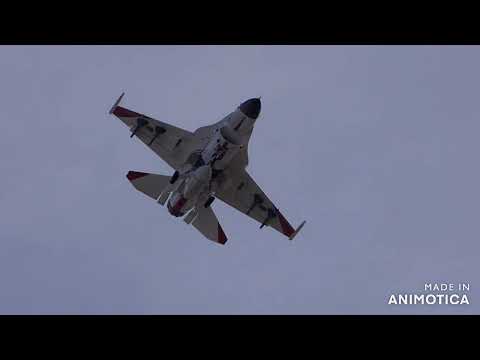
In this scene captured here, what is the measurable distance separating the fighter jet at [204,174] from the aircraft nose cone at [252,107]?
365mm

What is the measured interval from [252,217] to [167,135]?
959 cm

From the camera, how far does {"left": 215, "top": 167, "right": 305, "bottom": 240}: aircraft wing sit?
191 ft

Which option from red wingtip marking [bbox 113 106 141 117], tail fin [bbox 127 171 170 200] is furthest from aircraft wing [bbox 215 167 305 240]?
red wingtip marking [bbox 113 106 141 117]

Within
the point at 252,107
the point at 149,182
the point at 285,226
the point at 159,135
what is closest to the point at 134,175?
the point at 149,182

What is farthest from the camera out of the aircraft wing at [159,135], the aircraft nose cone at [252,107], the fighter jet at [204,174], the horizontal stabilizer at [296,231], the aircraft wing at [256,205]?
the aircraft wing at [256,205]


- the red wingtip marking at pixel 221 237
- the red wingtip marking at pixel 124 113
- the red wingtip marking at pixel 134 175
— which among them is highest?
the red wingtip marking at pixel 124 113

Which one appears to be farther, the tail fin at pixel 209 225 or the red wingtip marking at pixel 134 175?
the tail fin at pixel 209 225

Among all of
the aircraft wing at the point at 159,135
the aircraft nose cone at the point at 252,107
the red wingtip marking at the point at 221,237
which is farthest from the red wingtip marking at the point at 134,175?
the aircraft nose cone at the point at 252,107

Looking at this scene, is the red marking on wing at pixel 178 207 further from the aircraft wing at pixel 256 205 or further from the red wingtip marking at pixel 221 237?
the aircraft wing at pixel 256 205

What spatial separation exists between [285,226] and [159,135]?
12.4m

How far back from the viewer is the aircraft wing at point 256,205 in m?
58.2

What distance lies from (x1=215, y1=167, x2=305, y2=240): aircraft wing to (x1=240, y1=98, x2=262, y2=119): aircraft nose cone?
785cm
